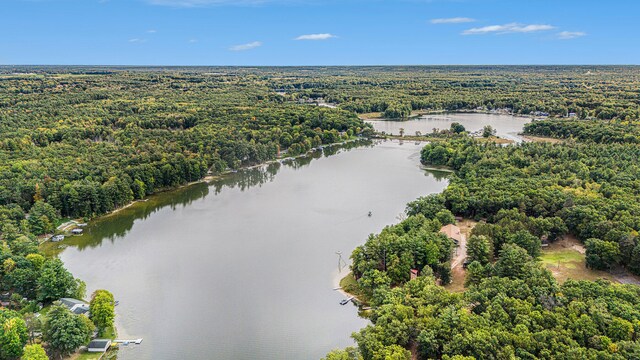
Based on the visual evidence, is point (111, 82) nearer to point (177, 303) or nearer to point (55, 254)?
point (55, 254)

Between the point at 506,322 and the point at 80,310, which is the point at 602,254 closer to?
the point at 506,322

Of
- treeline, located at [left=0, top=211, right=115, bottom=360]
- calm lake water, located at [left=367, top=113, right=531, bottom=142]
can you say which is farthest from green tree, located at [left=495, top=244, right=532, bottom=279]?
calm lake water, located at [left=367, top=113, right=531, bottom=142]

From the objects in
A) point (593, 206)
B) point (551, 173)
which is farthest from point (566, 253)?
point (551, 173)

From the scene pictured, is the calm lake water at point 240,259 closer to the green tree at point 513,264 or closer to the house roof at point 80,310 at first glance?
the house roof at point 80,310

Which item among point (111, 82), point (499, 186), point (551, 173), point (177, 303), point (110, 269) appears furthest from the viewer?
point (111, 82)

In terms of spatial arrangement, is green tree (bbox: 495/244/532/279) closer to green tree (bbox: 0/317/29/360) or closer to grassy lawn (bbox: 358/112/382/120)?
green tree (bbox: 0/317/29/360)

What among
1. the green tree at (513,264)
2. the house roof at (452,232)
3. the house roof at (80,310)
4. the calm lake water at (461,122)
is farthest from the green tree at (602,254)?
the calm lake water at (461,122)
